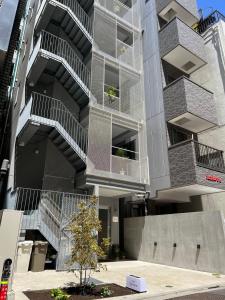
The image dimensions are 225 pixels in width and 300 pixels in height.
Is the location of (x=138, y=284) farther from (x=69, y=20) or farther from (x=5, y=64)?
(x=5, y=64)

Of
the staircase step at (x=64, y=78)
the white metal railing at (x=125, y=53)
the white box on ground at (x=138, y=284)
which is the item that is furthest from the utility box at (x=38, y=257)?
the white metal railing at (x=125, y=53)

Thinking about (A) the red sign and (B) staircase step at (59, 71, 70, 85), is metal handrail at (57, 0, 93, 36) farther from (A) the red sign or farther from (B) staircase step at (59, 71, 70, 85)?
(A) the red sign

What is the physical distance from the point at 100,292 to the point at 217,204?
10652 millimetres

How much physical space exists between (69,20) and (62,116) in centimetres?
563

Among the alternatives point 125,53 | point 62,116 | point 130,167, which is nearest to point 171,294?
point 130,167

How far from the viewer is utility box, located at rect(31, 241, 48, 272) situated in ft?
32.7

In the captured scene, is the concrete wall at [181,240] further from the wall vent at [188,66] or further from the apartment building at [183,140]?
the wall vent at [188,66]

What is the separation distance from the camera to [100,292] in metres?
7.02

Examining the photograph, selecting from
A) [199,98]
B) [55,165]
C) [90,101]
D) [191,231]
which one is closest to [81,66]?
[90,101]

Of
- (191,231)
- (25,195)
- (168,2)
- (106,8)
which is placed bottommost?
(191,231)

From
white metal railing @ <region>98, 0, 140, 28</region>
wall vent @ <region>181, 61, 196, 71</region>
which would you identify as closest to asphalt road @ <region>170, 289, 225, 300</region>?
wall vent @ <region>181, 61, 196, 71</region>

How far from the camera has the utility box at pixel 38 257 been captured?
996 cm

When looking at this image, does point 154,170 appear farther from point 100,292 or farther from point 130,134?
point 100,292

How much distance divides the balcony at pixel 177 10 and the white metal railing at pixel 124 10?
169cm
